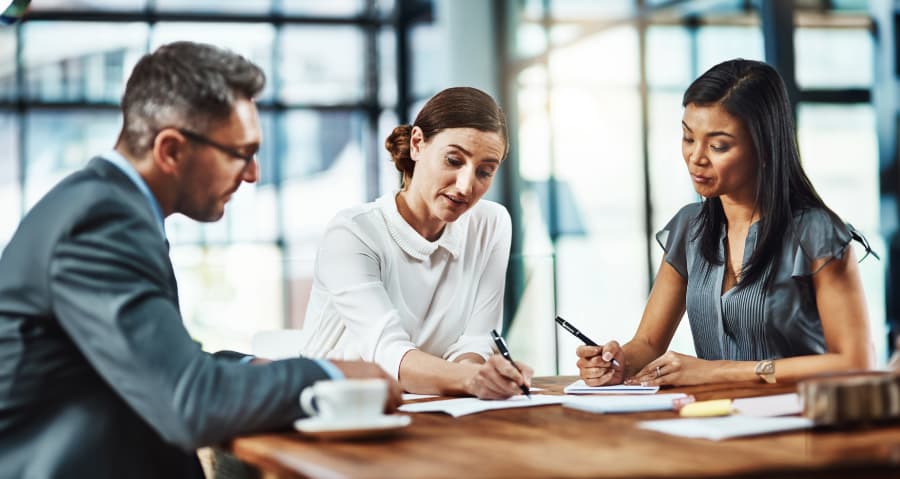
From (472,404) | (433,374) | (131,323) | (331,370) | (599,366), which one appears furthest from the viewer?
(599,366)

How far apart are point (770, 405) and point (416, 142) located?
116 centimetres

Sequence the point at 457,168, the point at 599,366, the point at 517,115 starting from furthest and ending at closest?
the point at 517,115
the point at 457,168
the point at 599,366

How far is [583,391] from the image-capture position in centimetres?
231

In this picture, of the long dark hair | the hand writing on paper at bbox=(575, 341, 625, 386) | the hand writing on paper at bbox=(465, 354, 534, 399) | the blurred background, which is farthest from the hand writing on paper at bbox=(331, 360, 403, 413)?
the blurred background

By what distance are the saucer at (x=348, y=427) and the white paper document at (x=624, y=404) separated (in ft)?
1.41

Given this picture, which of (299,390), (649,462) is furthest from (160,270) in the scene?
(649,462)

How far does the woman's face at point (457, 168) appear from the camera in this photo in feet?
8.59

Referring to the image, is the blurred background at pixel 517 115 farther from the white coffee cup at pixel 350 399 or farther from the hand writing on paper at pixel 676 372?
the white coffee cup at pixel 350 399

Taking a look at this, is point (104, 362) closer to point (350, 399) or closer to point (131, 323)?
point (131, 323)

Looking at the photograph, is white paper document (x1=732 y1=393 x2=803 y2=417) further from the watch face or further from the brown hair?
the brown hair

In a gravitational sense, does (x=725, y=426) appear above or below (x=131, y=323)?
below

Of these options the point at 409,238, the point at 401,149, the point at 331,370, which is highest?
the point at 401,149

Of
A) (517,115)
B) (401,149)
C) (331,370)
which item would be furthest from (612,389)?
(517,115)

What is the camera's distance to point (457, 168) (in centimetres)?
263
